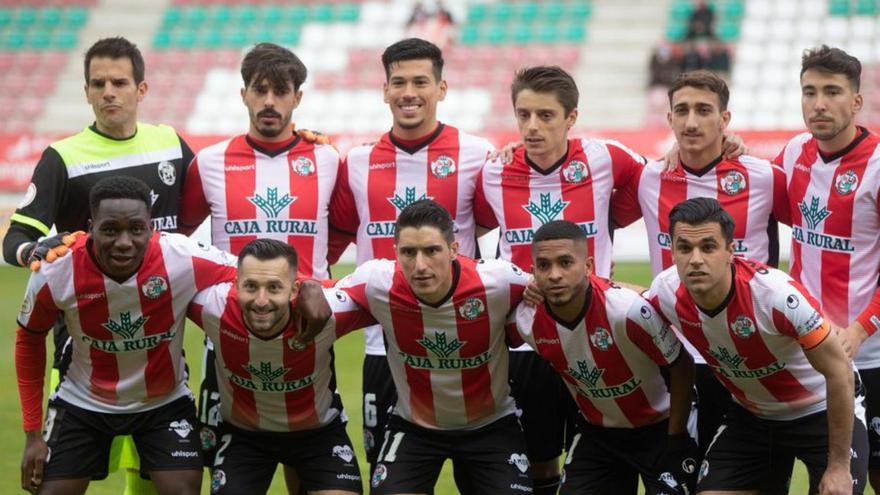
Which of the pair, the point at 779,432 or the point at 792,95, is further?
the point at 792,95

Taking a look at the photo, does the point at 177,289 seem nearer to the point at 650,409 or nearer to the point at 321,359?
the point at 321,359

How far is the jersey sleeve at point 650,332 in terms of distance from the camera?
196 inches

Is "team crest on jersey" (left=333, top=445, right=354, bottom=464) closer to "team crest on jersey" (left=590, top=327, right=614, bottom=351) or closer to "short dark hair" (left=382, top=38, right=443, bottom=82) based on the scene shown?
"team crest on jersey" (left=590, top=327, right=614, bottom=351)

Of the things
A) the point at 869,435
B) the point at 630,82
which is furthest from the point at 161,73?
the point at 869,435

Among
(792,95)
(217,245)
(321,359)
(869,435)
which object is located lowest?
(869,435)

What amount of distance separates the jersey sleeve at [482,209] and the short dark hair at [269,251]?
1.11 meters

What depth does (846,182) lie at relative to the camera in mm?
5285

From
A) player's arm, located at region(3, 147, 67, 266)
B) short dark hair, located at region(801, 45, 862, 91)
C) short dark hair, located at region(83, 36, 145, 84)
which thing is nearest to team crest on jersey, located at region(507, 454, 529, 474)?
short dark hair, located at region(801, 45, 862, 91)

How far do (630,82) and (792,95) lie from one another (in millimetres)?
2814

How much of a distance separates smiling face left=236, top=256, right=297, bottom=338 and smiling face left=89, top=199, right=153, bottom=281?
1.44ft

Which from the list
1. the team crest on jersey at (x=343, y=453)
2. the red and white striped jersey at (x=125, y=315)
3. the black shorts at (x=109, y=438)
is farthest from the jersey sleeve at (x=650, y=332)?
the black shorts at (x=109, y=438)

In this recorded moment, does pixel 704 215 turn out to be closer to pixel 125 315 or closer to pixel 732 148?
pixel 732 148

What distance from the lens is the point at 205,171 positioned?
5809 millimetres

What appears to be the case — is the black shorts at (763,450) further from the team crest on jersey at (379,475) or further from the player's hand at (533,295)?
the team crest on jersey at (379,475)
